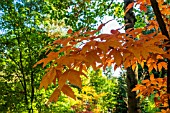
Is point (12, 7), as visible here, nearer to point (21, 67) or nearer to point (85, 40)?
point (21, 67)

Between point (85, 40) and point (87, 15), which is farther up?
point (87, 15)

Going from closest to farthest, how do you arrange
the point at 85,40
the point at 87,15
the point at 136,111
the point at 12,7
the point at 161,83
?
the point at 85,40
the point at 161,83
the point at 136,111
the point at 87,15
the point at 12,7

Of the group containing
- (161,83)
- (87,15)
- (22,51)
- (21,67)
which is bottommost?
(161,83)

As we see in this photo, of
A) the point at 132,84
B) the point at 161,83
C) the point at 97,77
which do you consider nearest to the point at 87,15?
the point at 132,84

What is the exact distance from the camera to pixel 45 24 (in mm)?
5473

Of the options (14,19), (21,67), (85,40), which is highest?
A: (14,19)

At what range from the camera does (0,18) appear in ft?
17.6

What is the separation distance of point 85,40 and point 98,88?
882cm

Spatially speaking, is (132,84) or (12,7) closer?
(132,84)

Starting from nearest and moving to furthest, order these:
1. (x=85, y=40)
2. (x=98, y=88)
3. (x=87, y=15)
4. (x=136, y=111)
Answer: (x=85, y=40) → (x=136, y=111) → (x=87, y=15) → (x=98, y=88)

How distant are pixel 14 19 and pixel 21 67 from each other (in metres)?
1.17

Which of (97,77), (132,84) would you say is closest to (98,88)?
(97,77)

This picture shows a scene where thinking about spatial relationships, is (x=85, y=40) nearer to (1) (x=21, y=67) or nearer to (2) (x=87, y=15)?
(2) (x=87, y=15)

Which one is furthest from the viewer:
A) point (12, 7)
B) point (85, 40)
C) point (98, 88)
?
point (98, 88)
